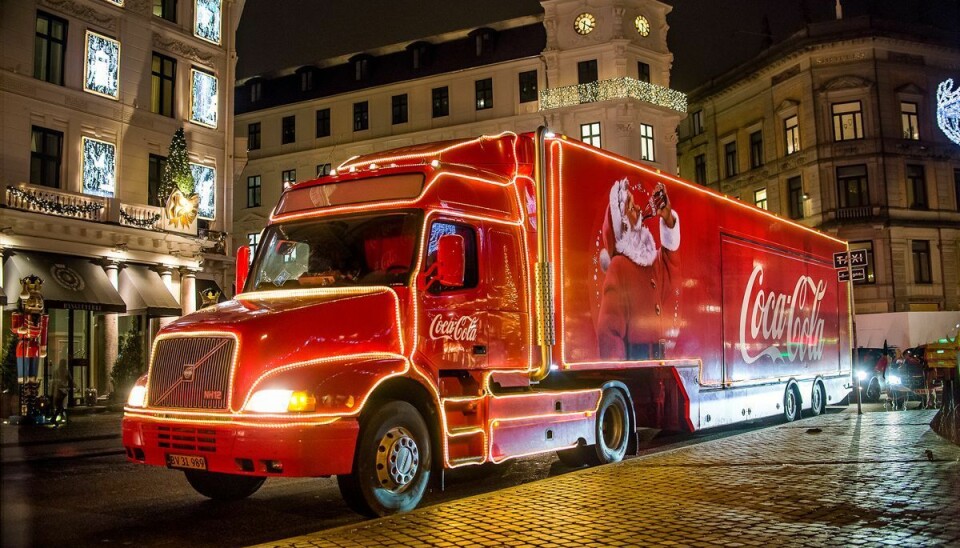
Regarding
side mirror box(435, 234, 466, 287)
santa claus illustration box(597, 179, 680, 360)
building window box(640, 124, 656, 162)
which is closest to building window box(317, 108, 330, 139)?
building window box(640, 124, 656, 162)

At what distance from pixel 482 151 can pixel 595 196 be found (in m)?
1.77

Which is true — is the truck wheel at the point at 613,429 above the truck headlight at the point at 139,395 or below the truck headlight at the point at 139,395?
below

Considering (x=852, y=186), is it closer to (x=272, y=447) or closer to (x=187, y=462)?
(x=272, y=447)

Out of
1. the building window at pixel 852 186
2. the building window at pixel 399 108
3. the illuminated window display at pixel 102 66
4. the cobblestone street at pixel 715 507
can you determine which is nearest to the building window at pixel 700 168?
the building window at pixel 852 186

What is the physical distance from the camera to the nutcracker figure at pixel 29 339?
20594 millimetres

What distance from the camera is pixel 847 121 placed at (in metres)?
48.8

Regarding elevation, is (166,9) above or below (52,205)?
above

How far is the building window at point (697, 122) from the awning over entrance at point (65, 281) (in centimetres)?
4382

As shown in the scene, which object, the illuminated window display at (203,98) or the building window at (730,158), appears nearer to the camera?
the illuminated window display at (203,98)

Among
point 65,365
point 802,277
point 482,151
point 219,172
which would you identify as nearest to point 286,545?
point 482,151

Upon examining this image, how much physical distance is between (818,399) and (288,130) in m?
Result: 42.5

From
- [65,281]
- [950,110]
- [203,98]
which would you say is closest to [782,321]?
[950,110]

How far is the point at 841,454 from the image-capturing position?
1155cm

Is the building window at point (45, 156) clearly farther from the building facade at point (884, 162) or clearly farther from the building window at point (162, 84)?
the building facade at point (884, 162)
